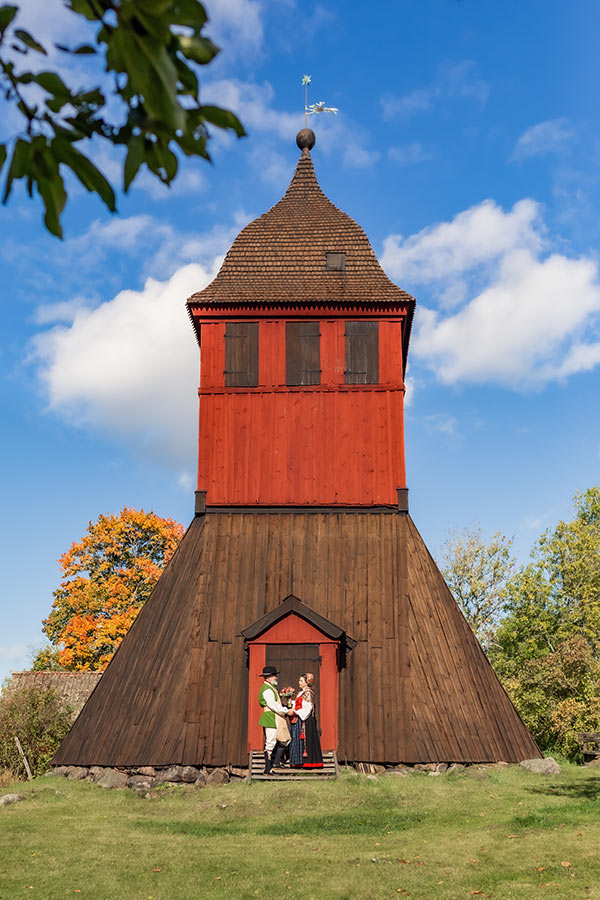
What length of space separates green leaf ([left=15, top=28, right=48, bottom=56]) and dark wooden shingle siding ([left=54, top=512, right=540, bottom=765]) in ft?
54.8

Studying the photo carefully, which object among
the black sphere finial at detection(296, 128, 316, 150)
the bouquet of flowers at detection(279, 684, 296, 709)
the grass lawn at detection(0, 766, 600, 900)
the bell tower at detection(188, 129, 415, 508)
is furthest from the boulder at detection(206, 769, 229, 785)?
the black sphere finial at detection(296, 128, 316, 150)

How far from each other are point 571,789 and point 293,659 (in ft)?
20.4

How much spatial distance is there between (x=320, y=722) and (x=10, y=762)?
10.1 m

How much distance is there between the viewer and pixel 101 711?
19.0 meters

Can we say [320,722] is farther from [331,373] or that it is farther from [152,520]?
[152,520]

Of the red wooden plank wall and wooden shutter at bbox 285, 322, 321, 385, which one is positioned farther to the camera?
wooden shutter at bbox 285, 322, 321, 385

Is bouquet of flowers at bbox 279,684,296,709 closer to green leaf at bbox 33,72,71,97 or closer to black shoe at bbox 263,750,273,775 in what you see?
black shoe at bbox 263,750,273,775

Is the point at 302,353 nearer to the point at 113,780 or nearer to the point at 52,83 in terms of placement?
the point at 113,780

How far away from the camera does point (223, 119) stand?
282 centimetres

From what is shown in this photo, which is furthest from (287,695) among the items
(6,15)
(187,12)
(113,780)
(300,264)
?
(187,12)

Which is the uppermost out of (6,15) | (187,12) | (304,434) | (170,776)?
(304,434)

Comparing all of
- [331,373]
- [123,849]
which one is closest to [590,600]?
[331,373]

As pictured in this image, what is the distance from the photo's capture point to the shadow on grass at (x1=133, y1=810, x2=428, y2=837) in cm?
1290

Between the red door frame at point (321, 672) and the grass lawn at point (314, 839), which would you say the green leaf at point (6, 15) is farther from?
the red door frame at point (321, 672)
